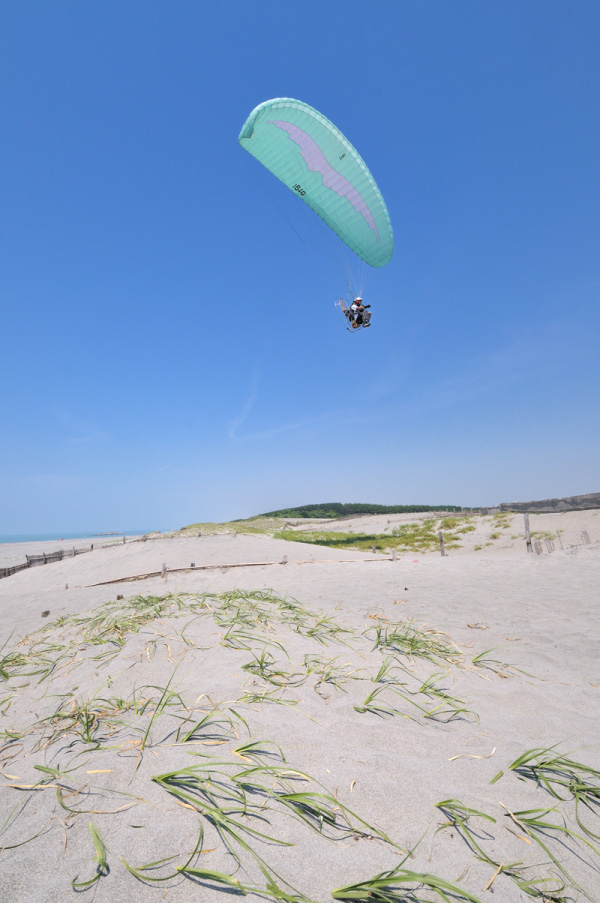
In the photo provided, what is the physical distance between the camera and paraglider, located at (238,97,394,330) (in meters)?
12.3

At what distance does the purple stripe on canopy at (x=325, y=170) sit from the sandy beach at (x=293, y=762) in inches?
592

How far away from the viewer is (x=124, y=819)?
6.02ft

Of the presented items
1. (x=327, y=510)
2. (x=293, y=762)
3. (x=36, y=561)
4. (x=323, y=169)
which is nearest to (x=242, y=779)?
(x=293, y=762)

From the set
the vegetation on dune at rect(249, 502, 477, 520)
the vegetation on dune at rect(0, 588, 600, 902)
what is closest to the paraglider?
the vegetation on dune at rect(0, 588, 600, 902)

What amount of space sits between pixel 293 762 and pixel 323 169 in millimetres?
17313

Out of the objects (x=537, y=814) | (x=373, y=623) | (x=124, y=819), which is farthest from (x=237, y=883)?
(x=373, y=623)

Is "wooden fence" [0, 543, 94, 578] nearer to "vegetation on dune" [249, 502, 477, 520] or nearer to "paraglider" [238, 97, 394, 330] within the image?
"paraglider" [238, 97, 394, 330]

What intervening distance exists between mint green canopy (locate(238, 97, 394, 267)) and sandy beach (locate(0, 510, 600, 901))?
1433 cm

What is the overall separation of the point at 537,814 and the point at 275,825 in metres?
1.44

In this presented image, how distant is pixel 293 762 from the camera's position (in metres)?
2.29

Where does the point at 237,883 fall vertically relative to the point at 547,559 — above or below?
above

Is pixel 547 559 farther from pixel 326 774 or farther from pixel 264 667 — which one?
pixel 326 774

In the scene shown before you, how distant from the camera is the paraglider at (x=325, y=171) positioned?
1230 centimetres

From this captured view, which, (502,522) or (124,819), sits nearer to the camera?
(124,819)
